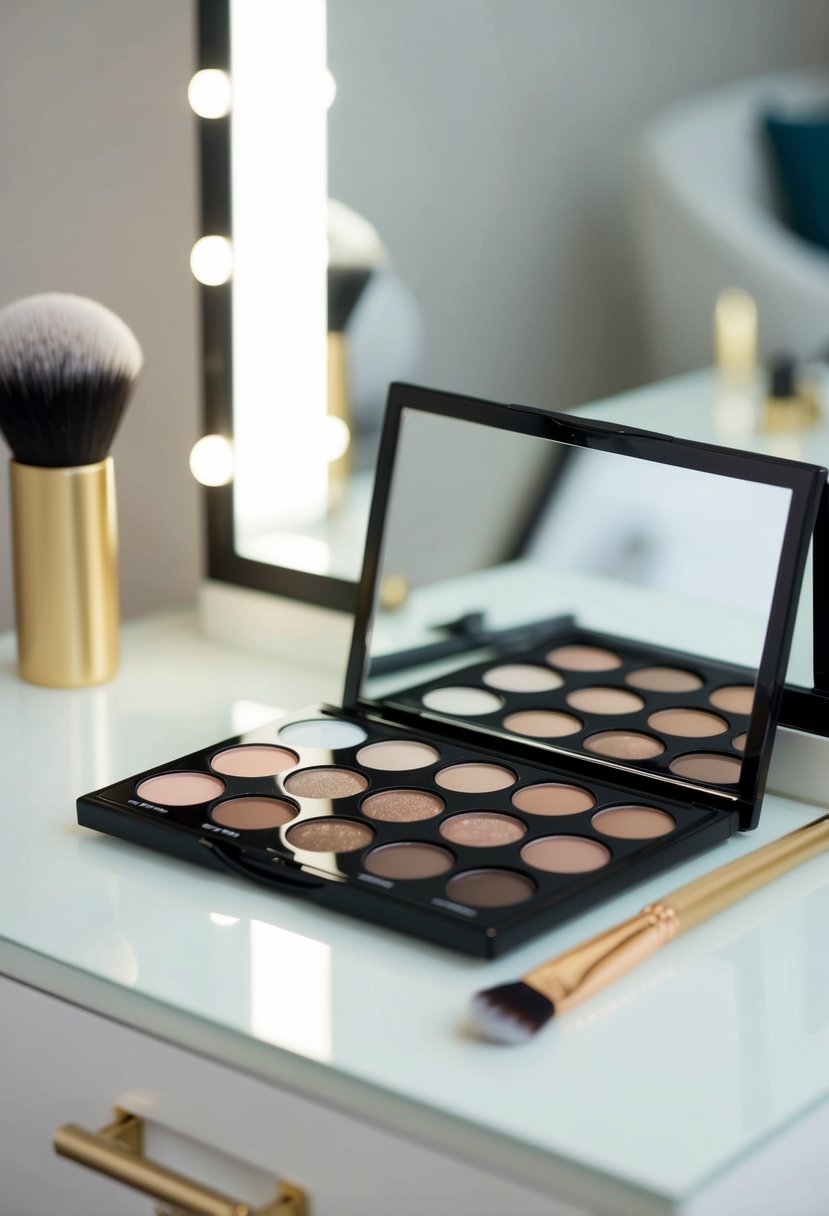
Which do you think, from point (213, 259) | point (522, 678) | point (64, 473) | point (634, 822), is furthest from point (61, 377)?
point (634, 822)

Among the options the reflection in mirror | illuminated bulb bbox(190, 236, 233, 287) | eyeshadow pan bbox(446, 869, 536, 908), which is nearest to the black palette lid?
the reflection in mirror

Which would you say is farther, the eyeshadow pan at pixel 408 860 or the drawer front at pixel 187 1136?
the eyeshadow pan at pixel 408 860

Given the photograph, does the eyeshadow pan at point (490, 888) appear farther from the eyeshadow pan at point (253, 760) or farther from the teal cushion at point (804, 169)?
the teal cushion at point (804, 169)

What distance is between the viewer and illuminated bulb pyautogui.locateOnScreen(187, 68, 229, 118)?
112cm

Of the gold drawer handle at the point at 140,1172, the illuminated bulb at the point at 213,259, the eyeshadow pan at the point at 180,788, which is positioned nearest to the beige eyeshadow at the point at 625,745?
the eyeshadow pan at the point at 180,788

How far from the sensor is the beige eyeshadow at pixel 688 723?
2.95 feet

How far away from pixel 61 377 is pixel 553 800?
0.41 metres

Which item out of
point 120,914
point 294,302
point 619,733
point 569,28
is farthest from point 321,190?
point 120,914

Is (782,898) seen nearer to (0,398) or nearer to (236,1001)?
(236,1001)

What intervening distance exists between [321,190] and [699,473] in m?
0.42

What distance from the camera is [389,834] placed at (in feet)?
2.65

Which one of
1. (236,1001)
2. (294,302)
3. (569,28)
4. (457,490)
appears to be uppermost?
(569,28)

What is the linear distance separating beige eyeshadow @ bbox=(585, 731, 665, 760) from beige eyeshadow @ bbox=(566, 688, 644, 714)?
1.1 inches

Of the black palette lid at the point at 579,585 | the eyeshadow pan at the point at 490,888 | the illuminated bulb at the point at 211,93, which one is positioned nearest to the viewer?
the eyeshadow pan at the point at 490,888
